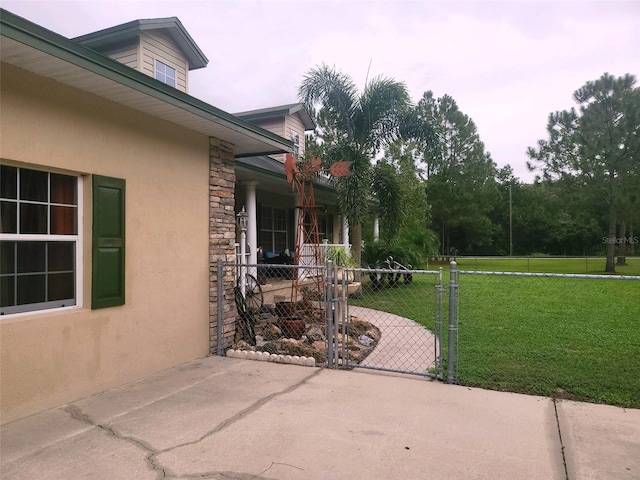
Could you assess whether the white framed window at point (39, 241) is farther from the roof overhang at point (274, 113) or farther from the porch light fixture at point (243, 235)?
the roof overhang at point (274, 113)

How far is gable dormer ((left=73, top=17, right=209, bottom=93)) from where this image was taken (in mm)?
9055

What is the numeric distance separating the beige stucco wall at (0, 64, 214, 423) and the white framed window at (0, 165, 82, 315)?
156 millimetres

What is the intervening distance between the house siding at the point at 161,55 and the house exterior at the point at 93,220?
4840 mm

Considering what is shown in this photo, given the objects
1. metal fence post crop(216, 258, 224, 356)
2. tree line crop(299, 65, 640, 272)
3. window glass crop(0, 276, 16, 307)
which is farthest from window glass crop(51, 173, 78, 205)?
tree line crop(299, 65, 640, 272)

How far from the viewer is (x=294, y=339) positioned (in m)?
6.44

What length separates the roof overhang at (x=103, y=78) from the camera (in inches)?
122

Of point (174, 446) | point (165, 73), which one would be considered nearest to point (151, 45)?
point (165, 73)

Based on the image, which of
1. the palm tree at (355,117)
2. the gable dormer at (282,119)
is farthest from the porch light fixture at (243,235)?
the gable dormer at (282,119)

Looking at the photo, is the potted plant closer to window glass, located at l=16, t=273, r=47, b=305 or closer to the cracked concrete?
the cracked concrete

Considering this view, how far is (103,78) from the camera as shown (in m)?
3.77

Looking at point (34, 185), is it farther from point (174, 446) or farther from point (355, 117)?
point (355, 117)

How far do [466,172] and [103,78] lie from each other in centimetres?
3232

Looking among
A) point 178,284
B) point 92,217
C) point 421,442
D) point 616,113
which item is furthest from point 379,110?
point 616,113

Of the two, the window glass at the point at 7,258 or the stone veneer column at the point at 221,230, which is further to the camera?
the stone veneer column at the point at 221,230
